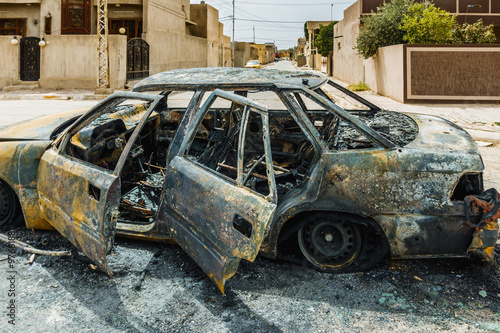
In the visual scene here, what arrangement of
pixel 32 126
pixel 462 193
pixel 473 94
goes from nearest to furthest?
pixel 462 193 → pixel 32 126 → pixel 473 94

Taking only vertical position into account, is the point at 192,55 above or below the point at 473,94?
above

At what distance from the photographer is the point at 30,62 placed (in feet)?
72.7

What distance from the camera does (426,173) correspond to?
3098mm

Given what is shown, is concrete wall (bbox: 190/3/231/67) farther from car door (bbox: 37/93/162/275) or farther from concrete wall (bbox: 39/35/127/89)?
car door (bbox: 37/93/162/275)

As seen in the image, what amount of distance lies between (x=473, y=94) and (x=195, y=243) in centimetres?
1451

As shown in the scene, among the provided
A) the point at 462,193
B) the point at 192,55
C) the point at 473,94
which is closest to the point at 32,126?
the point at 462,193

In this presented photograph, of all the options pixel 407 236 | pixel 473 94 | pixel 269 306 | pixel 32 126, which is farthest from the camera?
pixel 473 94

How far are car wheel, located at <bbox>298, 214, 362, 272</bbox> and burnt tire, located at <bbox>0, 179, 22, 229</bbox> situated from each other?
2738 mm

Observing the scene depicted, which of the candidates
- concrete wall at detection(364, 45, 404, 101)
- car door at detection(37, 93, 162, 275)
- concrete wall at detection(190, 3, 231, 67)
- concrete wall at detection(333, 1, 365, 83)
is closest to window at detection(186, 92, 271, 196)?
car door at detection(37, 93, 162, 275)

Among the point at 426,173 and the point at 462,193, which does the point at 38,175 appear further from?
the point at 462,193

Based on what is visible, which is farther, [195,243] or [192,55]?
[192,55]

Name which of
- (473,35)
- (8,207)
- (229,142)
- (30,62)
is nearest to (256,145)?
(229,142)

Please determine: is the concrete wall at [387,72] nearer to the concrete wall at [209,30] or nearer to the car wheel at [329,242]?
the car wheel at [329,242]

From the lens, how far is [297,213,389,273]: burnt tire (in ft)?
11.0
